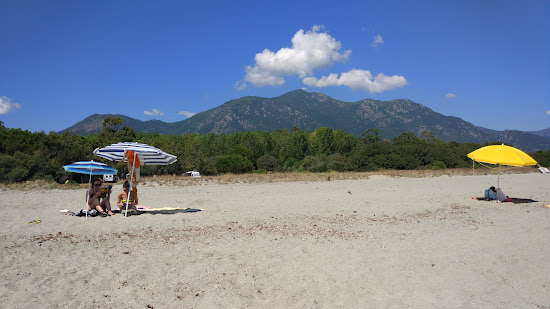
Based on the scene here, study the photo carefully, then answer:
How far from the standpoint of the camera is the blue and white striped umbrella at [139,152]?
9922 millimetres

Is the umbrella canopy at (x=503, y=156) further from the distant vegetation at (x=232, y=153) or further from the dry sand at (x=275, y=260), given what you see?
the distant vegetation at (x=232, y=153)

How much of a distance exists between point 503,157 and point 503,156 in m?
0.06

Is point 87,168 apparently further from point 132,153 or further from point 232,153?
point 232,153

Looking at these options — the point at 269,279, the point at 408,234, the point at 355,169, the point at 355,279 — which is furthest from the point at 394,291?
the point at 355,169

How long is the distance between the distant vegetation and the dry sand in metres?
16.1

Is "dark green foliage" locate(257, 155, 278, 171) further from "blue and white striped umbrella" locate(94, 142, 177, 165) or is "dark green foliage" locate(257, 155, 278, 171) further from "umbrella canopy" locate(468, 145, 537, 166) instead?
"blue and white striped umbrella" locate(94, 142, 177, 165)

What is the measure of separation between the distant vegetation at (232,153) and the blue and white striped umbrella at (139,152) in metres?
13.9

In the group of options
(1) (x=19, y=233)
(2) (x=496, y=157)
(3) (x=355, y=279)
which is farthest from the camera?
(2) (x=496, y=157)

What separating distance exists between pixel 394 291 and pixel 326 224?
4186 millimetres

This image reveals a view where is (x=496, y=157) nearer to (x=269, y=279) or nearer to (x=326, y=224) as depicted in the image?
(x=326, y=224)

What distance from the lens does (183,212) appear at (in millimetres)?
10625

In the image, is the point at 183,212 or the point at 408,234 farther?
the point at 183,212

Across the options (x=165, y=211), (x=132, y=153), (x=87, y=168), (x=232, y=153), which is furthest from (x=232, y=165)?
(x=87, y=168)

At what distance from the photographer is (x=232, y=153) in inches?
1965
